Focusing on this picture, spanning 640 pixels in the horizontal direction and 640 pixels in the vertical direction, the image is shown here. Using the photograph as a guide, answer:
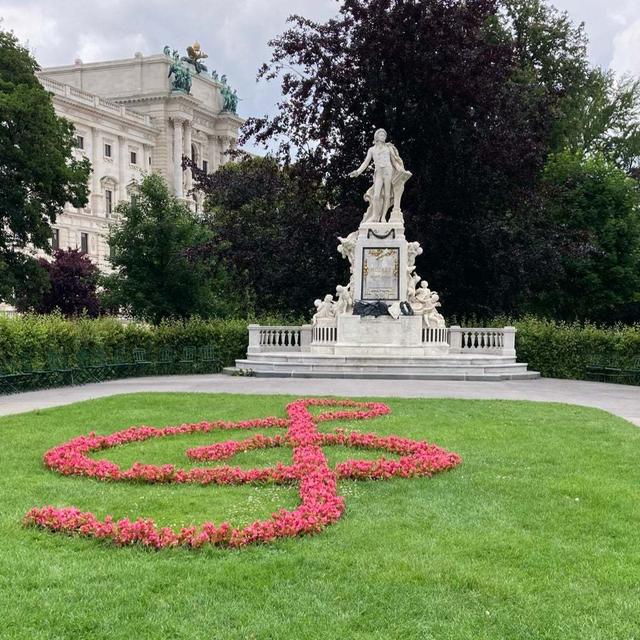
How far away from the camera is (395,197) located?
24328mm

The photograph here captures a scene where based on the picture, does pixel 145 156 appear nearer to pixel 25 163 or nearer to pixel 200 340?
pixel 25 163

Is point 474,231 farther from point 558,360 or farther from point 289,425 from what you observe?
point 289,425

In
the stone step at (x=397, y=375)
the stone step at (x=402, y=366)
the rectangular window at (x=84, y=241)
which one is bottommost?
the stone step at (x=397, y=375)

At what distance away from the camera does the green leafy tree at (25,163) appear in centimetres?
3131

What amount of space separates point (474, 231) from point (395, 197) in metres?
6.60

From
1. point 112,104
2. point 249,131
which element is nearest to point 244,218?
point 249,131

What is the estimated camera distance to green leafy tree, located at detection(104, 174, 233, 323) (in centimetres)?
3591

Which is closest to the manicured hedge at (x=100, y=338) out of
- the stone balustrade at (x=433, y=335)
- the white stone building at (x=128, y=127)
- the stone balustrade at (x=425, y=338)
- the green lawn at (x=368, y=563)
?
the stone balustrade at (x=425, y=338)

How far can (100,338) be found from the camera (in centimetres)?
2061

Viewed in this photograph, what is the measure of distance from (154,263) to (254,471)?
98.5 feet

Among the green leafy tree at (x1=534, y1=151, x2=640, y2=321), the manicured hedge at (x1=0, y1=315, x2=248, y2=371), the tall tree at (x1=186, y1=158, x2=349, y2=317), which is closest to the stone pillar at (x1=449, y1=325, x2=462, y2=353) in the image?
the manicured hedge at (x1=0, y1=315, x2=248, y2=371)

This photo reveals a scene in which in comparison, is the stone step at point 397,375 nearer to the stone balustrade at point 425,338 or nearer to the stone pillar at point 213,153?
the stone balustrade at point 425,338

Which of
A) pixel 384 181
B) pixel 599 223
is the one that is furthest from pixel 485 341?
pixel 599 223

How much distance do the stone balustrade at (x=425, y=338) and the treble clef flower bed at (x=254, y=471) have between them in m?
10.5
